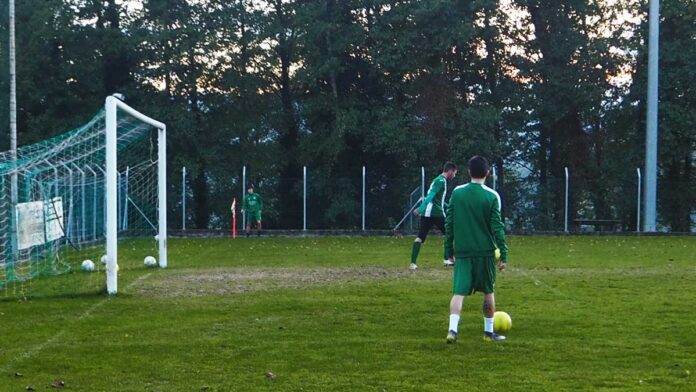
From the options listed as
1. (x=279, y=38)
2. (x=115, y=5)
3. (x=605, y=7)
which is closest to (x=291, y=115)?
(x=279, y=38)

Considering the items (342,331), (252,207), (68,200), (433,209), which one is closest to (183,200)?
(252,207)

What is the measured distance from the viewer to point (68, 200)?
21688 millimetres

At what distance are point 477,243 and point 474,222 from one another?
0.21 metres

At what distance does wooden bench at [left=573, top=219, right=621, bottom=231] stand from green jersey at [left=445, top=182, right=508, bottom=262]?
22031 mm

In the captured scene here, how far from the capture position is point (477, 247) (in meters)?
8.05

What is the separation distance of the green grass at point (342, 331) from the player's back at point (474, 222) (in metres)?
0.94

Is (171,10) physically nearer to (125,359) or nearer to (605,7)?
(605,7)

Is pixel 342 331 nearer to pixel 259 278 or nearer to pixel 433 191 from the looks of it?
pixel 259 278

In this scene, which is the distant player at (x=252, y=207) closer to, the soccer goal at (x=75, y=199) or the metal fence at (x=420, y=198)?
the metal fence at (x=420, y=198)

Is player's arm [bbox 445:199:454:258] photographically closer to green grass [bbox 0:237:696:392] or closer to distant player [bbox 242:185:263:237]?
green grass [bbox 0:237:696:392]

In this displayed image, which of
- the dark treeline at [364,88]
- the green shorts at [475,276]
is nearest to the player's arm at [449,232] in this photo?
the green shorts at [475,276]

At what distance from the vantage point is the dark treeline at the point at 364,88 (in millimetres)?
30484

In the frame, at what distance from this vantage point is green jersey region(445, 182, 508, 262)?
8.05 metres

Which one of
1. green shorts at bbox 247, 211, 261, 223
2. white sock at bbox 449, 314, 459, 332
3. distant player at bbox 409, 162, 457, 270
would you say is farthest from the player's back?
green shorts at bbox 247, 211, 261, 223
